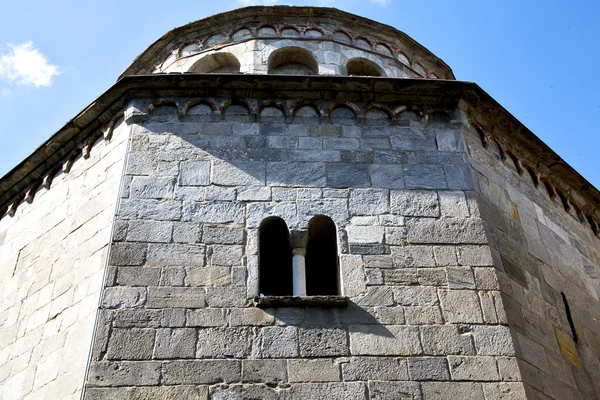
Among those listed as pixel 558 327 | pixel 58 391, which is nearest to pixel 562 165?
pixel 558 327

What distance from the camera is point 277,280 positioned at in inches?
238

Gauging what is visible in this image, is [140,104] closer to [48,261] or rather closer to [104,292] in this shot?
[48,261]

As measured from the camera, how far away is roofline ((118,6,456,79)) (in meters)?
9.24

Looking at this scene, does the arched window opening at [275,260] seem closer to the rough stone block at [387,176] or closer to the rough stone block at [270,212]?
the rough stone block at [270,212]

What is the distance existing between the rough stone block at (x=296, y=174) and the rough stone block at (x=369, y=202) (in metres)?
0.32

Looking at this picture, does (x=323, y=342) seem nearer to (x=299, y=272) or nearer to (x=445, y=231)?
(x=299, y=272)

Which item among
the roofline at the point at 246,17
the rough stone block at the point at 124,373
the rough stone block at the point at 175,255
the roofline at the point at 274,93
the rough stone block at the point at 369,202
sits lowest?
the rough stone block at the point at 124,373

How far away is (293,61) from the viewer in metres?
8.91

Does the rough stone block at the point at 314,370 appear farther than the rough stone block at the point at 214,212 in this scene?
No

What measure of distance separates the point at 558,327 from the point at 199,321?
10.1ft

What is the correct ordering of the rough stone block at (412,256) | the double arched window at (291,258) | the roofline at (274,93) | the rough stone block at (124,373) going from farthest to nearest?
the roofline at (274,93)
the double arched window at (291,258)
the rough stone block at (412,256)
the rough stone block at (124,373)

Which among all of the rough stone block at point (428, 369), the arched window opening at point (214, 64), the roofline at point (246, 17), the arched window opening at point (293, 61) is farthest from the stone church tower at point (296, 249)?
the roofline at point (246, 17)

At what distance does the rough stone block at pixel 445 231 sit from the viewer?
5891 millimetres

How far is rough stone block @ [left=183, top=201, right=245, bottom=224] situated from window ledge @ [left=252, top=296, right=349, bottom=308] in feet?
2.74
